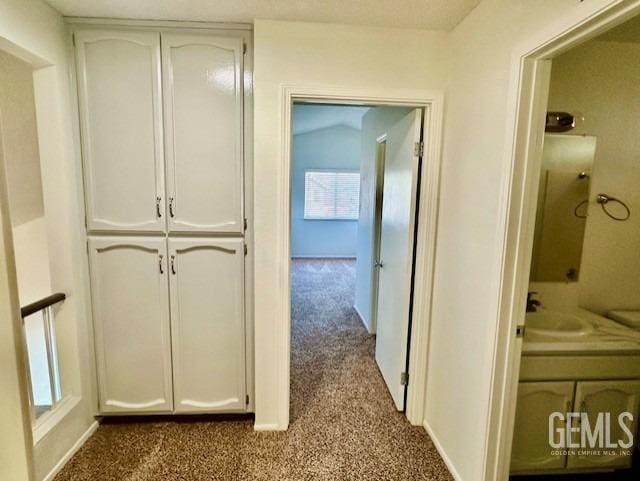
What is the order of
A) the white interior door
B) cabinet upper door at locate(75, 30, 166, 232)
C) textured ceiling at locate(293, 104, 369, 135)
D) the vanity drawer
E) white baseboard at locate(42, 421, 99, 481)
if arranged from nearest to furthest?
the vanity drawer, white baseboard at locate(42, 421, 99, 481), cabinet upper door at locate(75, 30, 166, 232), the white interior door, textured ceiling at locate(293, 104, 369, 135)

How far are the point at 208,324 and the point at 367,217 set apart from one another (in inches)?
84.0

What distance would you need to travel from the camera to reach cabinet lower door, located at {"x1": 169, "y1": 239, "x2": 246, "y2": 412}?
2021mm

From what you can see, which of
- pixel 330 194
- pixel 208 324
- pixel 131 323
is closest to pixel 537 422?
pixel 208 324

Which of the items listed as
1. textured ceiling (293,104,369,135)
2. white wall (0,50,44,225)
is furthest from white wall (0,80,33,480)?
textured ceiling (293,104,369,135)

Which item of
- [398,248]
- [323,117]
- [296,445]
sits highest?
[323,117]

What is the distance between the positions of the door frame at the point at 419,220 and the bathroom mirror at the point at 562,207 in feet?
1.86

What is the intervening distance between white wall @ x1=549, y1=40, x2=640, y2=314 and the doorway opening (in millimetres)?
808

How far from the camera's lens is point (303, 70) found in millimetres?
1846

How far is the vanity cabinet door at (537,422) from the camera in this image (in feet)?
5.24

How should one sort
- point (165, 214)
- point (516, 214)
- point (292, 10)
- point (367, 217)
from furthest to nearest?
point (367, 217) → point (165, 214) → point (292, 10) → point (516, 214)

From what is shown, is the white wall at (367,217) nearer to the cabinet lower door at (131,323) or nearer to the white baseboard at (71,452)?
the cabinet lower door at (131,323)

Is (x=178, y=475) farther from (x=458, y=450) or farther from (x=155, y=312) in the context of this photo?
(x=458, y=450)

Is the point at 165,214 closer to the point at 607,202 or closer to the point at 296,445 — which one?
the point at 296,445

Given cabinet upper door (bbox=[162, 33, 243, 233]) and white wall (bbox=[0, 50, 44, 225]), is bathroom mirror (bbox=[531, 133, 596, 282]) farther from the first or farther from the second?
white wall (bbox=[0, 50, 44, 225])
